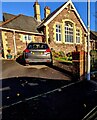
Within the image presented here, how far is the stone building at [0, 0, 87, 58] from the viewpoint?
16531mm

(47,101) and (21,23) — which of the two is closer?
(47,101)

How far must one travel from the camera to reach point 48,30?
1841cm

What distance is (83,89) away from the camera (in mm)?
5902

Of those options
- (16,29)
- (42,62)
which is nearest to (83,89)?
(42,62)

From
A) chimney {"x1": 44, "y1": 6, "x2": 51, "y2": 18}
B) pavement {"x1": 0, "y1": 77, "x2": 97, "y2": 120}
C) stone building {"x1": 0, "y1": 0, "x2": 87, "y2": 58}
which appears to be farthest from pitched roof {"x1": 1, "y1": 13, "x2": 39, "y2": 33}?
pavement {"x1": 0, "y1": 77, "x2": 97, "y2": 120}

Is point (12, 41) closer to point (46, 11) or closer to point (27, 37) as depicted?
point (27, 37)

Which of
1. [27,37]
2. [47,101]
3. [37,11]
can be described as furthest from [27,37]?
[47,101]

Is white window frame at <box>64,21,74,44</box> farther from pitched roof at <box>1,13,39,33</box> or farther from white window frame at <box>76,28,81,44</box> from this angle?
pitched roof at <box>1,13,39,33</box>

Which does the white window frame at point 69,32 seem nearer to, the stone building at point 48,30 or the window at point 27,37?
the stone building at point 48,30

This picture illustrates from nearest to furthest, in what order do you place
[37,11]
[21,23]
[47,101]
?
[47,101], [21,23], [37,11]

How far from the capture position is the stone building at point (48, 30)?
16.5 m

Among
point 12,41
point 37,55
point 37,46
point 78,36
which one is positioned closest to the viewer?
point 37,55

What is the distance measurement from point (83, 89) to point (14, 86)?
2.79 metres

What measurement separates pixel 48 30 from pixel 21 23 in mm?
3606
